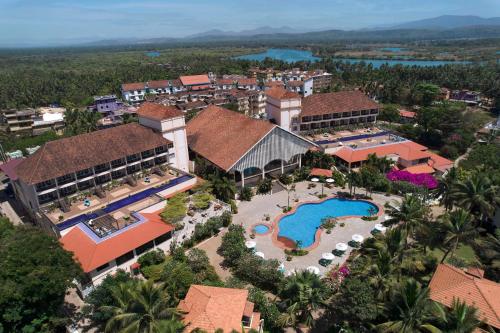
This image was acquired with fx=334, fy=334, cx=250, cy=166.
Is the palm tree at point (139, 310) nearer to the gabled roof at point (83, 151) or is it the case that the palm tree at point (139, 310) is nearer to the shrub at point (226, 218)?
the shrub at point (226, 218)

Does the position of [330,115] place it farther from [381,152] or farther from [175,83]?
[175,83]

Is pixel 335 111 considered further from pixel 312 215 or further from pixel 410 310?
pixel 410 310

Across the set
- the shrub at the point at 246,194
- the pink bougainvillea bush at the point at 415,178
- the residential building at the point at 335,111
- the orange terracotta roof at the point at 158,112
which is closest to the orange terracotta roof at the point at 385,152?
the pink bougainvillea bush at the point at 415,178

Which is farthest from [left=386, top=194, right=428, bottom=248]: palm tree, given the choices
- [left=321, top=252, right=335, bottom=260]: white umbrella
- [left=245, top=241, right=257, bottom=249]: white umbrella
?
[left=245, top=241, right=257, bottom=249]: white umbrella

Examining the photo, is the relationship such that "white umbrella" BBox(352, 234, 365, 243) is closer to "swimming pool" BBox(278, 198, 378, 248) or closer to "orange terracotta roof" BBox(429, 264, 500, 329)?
"swimming pool" BBox(278, 198, 378, 248)

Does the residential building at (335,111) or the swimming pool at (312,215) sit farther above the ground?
the residential building at (335,111)

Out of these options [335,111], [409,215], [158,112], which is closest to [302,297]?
[409,215]
